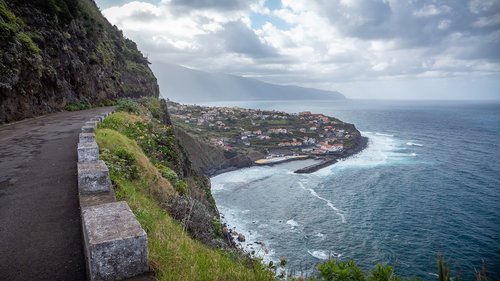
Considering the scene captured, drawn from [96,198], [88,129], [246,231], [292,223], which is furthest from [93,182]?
[292,223]

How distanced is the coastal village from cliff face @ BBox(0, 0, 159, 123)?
5273cm

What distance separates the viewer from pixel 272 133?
11644 centimetres

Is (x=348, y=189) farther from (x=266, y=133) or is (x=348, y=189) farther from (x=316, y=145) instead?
(x=266, y=133)

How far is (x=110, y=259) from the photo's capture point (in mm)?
3730

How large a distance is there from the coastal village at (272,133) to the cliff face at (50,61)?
5273 centimetres

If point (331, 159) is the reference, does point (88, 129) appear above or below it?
above

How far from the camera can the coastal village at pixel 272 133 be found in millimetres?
96312

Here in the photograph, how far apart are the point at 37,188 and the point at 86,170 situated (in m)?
2.41

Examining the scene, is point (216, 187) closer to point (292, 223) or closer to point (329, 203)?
point (329, 203)

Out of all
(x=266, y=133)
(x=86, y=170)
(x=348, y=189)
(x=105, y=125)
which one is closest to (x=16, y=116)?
(x=105, y=125)

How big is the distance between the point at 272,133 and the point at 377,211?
238 feet

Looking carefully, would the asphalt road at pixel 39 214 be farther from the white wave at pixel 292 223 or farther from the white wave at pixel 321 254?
the white wave at pixel 292 223

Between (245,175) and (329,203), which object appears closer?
(329,203)

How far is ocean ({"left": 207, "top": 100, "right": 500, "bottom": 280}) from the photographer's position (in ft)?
110
